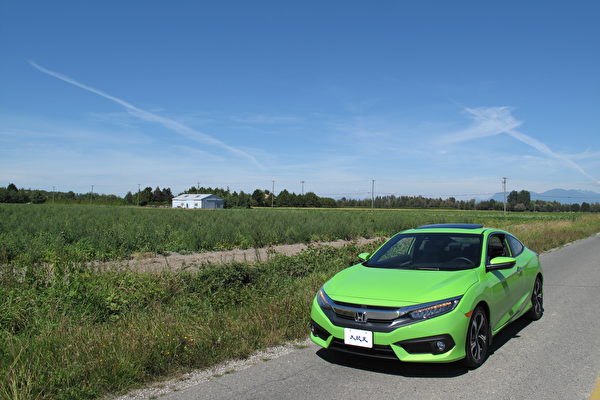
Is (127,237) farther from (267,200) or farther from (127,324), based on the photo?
(267,200)

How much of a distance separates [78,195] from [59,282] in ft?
512

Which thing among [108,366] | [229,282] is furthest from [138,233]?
[108,366]

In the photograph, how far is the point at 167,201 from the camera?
141000 millimetres

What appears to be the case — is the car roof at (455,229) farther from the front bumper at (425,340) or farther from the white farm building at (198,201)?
the white farm building at (198,201)

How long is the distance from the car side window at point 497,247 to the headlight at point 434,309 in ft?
5.51

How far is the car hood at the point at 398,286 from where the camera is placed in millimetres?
4344

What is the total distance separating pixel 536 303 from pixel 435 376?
133 inches

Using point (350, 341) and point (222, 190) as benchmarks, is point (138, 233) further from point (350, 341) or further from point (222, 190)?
point (222, 190)

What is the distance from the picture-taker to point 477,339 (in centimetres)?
468

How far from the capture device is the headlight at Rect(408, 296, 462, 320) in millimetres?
4219

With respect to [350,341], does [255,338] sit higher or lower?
lower

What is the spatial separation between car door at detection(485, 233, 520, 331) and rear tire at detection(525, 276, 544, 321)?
1066 mm

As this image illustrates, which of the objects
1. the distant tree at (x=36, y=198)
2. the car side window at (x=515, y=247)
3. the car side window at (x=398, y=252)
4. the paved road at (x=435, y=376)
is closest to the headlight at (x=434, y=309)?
the paved road at (x=435, y=376)

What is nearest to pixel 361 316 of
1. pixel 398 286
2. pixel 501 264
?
pixel 398 286
